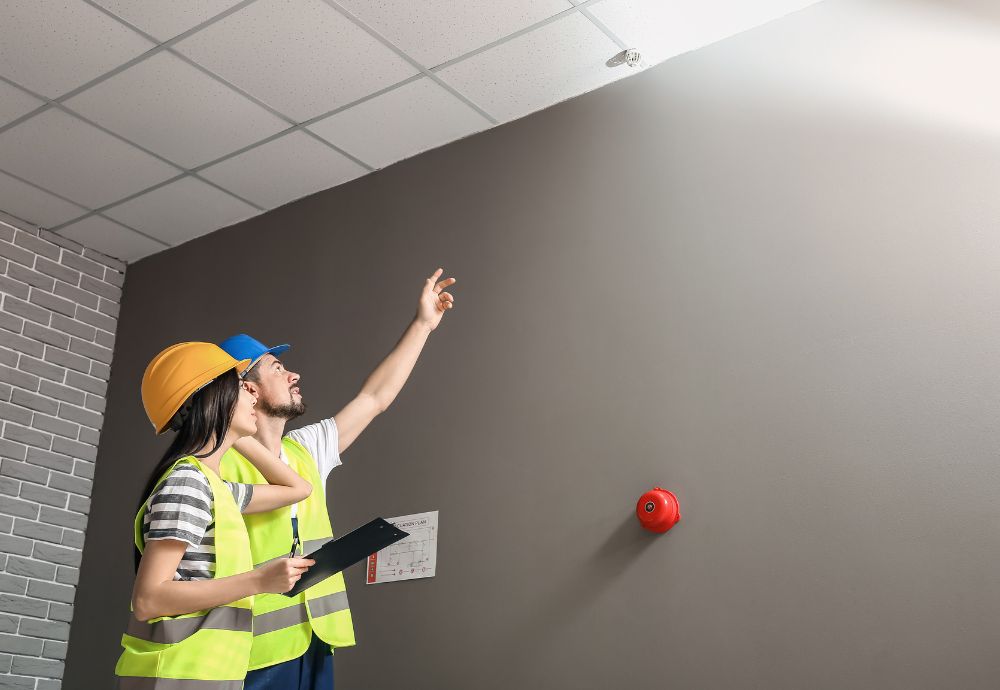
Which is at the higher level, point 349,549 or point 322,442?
point 322,442

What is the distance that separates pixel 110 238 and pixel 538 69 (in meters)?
2.40

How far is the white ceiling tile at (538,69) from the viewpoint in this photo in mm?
3248

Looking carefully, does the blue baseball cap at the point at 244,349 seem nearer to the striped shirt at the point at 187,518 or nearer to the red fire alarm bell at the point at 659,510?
the striped shirt at the point at 187,518

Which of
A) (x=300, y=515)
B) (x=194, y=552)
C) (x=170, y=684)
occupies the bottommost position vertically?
(x=170, y=684)

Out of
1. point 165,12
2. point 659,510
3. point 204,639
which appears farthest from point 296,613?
point 165,12

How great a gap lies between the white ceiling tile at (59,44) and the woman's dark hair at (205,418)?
1721 mm

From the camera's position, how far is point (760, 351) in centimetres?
283

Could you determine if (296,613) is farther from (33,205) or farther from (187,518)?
(33,205)

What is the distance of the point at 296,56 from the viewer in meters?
3.41

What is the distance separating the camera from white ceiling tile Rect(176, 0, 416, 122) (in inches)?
127

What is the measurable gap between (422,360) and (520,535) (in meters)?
0.78

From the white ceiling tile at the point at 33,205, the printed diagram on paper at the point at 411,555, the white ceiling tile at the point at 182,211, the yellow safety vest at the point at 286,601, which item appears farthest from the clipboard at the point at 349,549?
the white ceiling tile at the point at 33,205

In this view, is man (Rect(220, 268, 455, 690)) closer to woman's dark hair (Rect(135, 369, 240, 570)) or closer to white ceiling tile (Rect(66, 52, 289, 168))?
woman's dark hair (Rect(135, 369, 240, 570))

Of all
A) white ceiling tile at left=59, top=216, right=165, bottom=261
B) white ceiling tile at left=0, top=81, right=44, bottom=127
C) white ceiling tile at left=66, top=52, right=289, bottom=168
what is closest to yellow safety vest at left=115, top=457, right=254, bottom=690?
white ceiling tile at left=66, top=52, right=289, bottom=168
